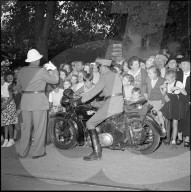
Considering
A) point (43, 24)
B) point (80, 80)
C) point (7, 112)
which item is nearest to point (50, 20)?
point (43, 24)

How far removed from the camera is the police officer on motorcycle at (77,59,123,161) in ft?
23.9

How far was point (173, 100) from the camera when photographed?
8.43m

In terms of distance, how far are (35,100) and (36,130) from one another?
58cm

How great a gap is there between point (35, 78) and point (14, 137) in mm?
2745

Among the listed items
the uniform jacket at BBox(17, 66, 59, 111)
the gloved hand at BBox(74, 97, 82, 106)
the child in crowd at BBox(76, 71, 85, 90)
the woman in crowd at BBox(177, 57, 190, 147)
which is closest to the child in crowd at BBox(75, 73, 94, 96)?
the child in crowd at BBox(76, 71, 85, 90)

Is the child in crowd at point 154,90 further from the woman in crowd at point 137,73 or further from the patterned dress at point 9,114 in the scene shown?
the patterned dress at point 9,114

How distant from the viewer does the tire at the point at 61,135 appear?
8.09m

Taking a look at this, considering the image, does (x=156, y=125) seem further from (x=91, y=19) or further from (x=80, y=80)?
(x=91, y=19)

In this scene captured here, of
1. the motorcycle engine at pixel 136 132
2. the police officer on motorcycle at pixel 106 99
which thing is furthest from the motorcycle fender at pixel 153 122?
the police officer on motorcycle at pixel 106 99

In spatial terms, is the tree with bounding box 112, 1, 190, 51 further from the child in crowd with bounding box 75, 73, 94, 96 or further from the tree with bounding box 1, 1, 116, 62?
the child in crowd with bounding box 75, 73, 94, 96

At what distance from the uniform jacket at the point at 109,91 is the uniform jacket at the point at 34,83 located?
2.67ft

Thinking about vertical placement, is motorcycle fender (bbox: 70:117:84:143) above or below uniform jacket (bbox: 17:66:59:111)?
below

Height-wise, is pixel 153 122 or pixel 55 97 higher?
pixel 55 97

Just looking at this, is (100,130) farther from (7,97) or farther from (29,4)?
(29,4)
